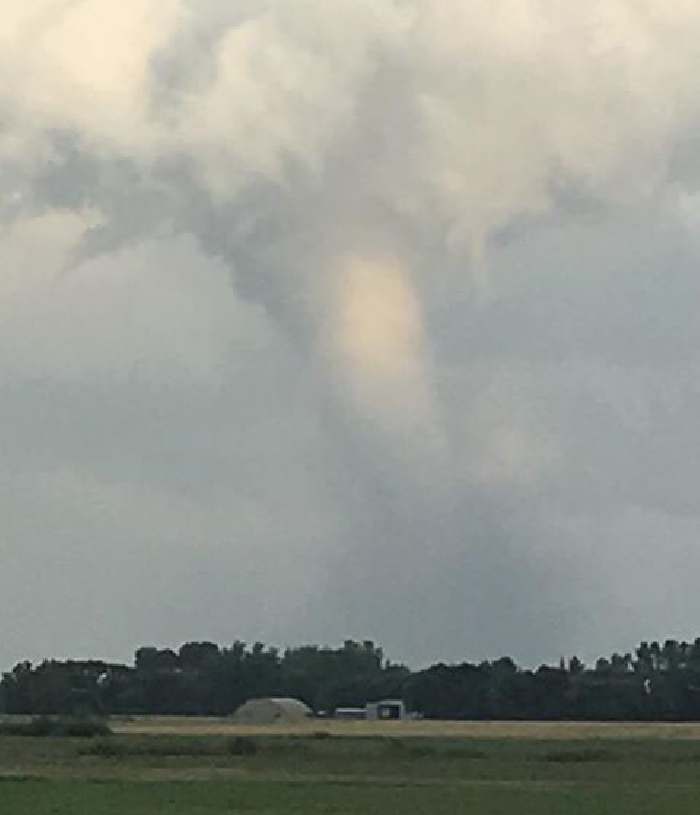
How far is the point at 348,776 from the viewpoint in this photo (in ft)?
203

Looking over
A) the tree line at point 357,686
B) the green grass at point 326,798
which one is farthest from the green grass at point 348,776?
the tree line at point 357,686

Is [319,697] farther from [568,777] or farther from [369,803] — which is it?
[369,803]

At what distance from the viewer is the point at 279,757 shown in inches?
3130

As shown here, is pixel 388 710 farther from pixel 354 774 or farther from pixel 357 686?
pixel 354 774

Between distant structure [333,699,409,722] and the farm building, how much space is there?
506 cm

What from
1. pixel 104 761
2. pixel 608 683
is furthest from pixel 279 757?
pixel 608 683

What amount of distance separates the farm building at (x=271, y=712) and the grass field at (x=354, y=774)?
150ft

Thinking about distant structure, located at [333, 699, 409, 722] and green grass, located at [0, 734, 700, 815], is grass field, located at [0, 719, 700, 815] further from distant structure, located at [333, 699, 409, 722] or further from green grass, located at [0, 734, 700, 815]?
distant structure, located at [333, 699, 409, 722]

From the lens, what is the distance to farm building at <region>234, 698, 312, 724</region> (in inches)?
6201

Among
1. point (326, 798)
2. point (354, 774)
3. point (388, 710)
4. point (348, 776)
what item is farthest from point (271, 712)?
point (326, 798)

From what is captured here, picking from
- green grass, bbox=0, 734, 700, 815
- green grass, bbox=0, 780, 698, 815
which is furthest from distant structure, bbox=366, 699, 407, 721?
green grass, bbox=0, 780, 698, 815

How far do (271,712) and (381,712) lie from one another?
10410 millimetres

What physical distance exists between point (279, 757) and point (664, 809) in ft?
121

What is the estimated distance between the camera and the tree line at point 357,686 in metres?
155
